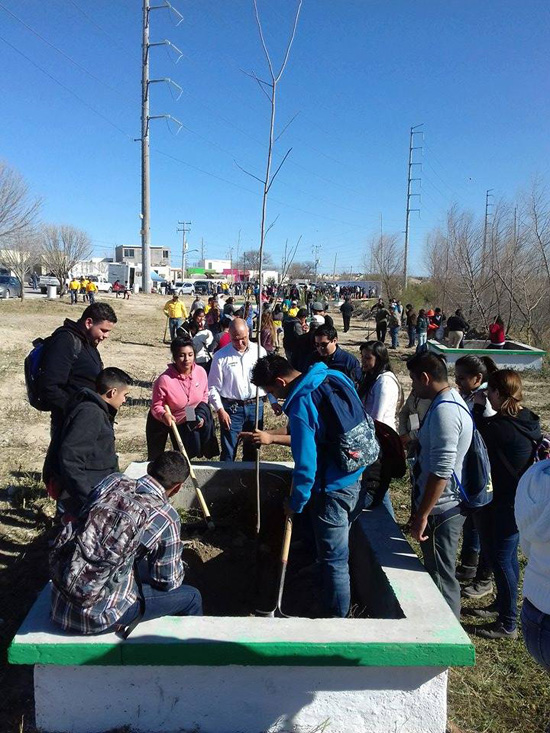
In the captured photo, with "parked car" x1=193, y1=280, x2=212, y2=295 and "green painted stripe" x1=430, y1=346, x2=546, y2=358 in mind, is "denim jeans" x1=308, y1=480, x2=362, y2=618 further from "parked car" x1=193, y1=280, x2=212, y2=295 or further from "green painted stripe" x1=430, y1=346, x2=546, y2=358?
"parked car" x1=193, y1=280, x2=212, y2=295

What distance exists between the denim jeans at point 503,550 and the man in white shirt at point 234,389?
2297 millimetres

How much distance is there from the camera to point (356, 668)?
8.72 ft

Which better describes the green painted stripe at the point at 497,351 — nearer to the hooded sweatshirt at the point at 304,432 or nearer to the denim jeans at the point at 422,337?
the denim jeans at the point at 422,337

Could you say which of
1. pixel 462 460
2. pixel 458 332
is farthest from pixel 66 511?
pixel 458 332

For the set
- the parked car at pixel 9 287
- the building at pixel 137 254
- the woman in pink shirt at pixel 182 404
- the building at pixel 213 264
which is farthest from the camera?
the building at pixel 213 264

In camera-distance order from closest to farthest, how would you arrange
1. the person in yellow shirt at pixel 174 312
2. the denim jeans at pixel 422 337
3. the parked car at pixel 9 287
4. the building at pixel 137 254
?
the person in yellow shirt at pixel 174 312 < the denim jeans at pixel 422 337 < the parked car at pixel 9 287 < the building at pixel 137 254

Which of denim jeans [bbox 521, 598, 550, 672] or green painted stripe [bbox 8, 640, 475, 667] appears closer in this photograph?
denim jeans [bbox 521, 598, 550, 672]

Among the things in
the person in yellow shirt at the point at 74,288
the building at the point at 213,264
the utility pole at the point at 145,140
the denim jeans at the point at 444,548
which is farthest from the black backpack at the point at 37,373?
the building at the point at 213,264

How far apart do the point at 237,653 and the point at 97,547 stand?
0.76 meters

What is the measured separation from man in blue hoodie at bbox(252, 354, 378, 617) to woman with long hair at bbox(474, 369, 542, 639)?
93 centimetres

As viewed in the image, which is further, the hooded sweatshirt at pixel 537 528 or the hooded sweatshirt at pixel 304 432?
the hooded sweatshirt at pixel 304 432

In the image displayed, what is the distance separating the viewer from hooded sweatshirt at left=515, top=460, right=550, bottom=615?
2.01 m

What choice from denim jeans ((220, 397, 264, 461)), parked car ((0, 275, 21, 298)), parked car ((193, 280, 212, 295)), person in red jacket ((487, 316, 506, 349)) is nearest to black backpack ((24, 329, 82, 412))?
denim jeans ((220, 397, 264, 461))

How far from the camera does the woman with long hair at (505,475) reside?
11.9ft
